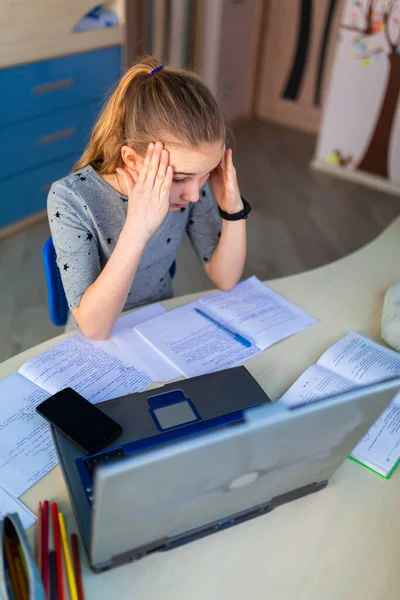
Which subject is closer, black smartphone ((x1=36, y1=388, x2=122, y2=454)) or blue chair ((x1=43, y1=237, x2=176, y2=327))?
black smartphone ((x1=36, y1=388, x2=122, y2=454))

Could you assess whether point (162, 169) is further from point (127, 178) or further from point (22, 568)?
point (22, 568)

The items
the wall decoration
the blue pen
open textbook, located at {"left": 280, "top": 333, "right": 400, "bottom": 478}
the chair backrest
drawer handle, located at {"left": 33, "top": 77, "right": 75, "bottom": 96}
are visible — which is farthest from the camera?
the wall decoration

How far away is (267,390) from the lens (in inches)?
39.5

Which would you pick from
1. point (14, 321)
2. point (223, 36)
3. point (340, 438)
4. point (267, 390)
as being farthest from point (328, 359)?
point (223, 36)

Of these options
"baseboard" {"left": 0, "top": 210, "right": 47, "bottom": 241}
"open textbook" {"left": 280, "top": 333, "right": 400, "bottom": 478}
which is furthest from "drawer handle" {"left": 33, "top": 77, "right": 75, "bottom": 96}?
"open textbook" {"left": 280, "top": 333, "right": 400, "bottom": 478}

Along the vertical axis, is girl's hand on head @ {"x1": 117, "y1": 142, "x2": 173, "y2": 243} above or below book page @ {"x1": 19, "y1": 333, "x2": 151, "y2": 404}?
above

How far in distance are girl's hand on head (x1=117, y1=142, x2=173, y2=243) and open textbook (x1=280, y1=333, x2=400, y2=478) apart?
16.4 inches

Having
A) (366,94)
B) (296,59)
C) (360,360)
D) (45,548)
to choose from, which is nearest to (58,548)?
(45,548)

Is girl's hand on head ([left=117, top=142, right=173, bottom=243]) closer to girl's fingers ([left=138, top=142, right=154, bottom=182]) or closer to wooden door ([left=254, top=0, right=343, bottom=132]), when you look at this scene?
girl's fingers ([left=138, top=142, right=154, bottom=182])

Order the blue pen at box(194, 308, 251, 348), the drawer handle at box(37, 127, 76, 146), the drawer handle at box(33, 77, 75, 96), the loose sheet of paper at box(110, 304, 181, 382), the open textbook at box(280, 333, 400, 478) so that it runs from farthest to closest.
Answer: the drawer handle at box(37, 127, 76, 146) → the drawer handle at box(33, 77, 75, 96) → the blue pen at box(194, 308, 251, 348) → the loose sheet of paper at box(110, 304, 181, 382) → the open textbook at box(280, 333, 400, 478)

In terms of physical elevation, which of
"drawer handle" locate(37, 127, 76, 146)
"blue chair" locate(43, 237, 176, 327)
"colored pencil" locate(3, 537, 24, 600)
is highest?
"colored pencil" locate(3, 537, 24, 600)

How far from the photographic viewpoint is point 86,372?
39.1 inches

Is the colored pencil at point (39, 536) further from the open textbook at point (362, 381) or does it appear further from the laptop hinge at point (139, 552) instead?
the open textbook at point (362, 381)

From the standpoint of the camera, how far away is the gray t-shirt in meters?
1.13
